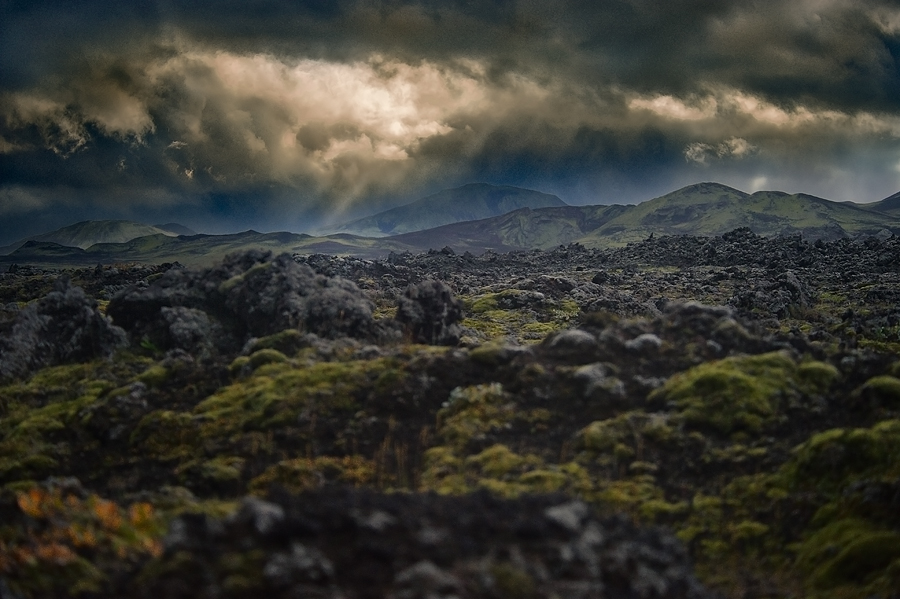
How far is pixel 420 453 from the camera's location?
20.5 metres

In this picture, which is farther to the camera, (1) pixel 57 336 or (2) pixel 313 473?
(1) pixel 57 336

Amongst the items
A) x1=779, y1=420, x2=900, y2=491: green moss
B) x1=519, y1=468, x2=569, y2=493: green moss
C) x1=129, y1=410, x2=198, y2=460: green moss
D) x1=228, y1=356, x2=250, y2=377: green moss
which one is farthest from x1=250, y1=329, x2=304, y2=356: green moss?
x1=779, y1=420, x2=900, y2=491: green moss

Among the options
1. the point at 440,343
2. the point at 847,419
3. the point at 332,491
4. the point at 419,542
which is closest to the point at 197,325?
the point at 440,343

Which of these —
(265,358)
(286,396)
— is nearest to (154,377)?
(265,358)

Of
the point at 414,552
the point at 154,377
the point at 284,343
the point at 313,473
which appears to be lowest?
the point at 313,473

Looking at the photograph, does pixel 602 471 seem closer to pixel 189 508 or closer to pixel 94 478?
pixel 189 508

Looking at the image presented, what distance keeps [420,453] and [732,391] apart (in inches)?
461

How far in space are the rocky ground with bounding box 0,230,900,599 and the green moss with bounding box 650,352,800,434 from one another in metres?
0.09

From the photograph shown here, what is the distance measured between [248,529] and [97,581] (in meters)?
3.03

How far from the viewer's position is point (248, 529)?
40.9ft

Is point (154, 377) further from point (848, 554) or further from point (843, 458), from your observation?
point (843, 458)

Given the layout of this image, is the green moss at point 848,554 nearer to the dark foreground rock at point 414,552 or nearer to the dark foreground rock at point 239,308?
the dark foreground rock at point 414,552

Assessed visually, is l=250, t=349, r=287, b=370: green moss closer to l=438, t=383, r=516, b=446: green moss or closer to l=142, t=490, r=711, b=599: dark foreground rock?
l=438, t=383, r=516, b=446: green moss

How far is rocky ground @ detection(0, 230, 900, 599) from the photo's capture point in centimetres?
1213
